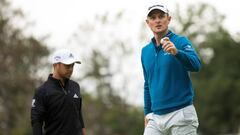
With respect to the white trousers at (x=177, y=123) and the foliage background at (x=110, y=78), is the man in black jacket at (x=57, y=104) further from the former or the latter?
the foliage background at (x=110, y=78)

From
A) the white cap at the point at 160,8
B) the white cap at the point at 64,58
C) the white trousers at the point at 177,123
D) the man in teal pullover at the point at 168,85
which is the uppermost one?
the white cap at the point at 160,8

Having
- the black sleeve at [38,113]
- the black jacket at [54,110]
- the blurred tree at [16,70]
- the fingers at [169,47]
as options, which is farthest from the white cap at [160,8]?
the blurred tree at [16,70]

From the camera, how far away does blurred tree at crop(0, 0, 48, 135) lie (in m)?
44.0

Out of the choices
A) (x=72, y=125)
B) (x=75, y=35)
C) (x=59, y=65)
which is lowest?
(x=72, y=125)

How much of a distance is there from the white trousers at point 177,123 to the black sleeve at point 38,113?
165cm

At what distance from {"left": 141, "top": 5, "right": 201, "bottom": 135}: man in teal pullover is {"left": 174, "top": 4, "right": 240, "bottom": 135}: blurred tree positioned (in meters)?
54.4

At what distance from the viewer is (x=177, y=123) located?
634cm

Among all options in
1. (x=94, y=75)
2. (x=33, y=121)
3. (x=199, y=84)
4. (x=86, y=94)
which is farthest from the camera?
(x=199, y=84)

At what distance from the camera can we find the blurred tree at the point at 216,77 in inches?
2464

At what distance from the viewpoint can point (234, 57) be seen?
63312 millimetres

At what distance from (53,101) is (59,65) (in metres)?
0.44

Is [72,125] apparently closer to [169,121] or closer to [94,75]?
[169,121]

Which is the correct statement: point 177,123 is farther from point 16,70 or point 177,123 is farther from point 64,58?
point 16,70

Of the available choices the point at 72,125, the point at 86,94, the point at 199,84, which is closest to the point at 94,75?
the point at 86,94
